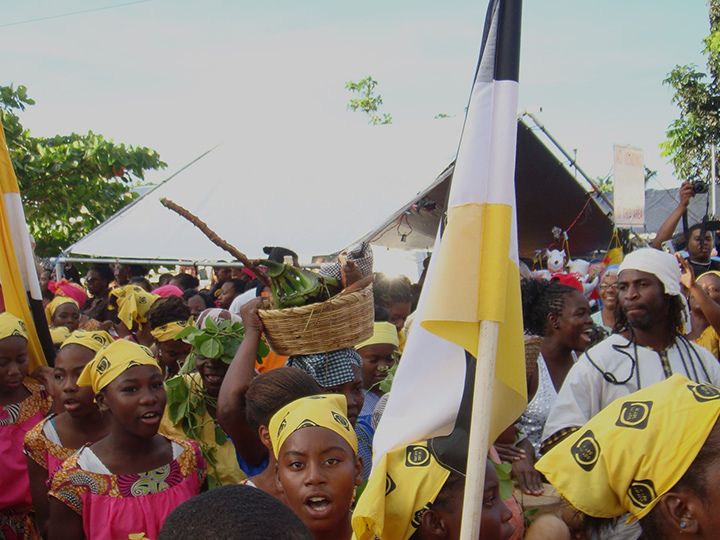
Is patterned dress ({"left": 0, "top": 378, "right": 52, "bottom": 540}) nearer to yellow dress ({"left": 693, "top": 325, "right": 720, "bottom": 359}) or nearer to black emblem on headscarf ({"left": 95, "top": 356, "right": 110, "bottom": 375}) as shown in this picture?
black emblem on headscarf ({"left": 95, "top": 356, "right": 110, "bottom": 375})

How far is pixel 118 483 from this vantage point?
3201 mm

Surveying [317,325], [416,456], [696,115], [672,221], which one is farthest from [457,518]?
[696,115]

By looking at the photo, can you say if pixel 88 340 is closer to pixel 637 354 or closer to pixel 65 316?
pixel 637 354

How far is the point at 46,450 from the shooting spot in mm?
3654

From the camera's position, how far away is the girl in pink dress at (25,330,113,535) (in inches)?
143

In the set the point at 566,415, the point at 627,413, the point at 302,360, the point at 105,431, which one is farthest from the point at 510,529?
the point at 105,431

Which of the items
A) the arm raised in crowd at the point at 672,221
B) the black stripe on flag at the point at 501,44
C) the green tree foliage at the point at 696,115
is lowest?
the arm raised in crowd at the point at 672,221

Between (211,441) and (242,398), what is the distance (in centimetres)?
59

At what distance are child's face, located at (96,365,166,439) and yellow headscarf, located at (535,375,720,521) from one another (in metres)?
2.02

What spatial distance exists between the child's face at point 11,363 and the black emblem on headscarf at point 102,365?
989 mm

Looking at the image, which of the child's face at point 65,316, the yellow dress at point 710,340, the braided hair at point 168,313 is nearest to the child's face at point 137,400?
the braided hair at point 168,313

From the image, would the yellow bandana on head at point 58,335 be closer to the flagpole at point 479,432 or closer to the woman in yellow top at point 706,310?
the flagpole at point 479,432

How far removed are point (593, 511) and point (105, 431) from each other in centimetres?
275

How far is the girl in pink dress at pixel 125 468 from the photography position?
314 centimetres
